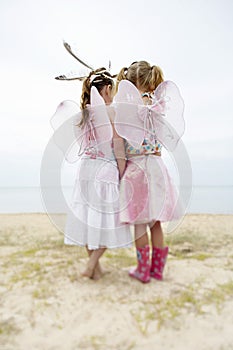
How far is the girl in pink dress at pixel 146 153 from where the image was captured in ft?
5.54

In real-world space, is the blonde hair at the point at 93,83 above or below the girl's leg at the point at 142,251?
above

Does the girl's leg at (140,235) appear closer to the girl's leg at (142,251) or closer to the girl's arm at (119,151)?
the girl's leg at (142,251)

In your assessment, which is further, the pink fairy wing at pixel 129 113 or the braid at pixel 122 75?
the braid at pixel 122 75

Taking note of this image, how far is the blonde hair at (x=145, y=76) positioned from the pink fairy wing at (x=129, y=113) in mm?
120

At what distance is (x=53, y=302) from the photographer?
144 centimetres

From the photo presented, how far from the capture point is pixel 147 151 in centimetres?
175

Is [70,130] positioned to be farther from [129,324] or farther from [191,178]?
[129,324]

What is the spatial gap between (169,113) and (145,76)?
23cm

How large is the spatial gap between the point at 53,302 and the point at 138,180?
2.24 ft

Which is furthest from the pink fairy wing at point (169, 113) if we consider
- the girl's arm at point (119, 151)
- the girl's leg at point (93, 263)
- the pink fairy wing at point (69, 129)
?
the girl's leg at point (93, 263)

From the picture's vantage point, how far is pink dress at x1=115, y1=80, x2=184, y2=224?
169 cm

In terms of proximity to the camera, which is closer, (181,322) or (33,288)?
(181,322)

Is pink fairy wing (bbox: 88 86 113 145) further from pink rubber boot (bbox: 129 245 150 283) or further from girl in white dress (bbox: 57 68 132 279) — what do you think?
pink rubber boot (bbox: 129 245 150 283)

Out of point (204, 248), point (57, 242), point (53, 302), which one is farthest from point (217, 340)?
point (57, 242)
